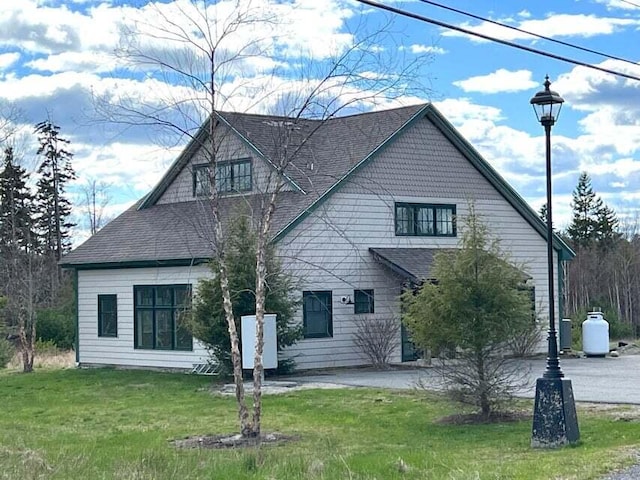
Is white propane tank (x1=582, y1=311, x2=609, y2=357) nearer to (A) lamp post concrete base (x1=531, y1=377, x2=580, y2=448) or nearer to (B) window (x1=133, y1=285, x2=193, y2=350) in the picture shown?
(B) window (x1=133, y1=285, x2=193, y2=350)

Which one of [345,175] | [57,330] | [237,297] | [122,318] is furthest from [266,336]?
[57,330]

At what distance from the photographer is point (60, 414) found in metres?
18.7

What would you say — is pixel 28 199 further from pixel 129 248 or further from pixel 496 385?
pixel 496 385

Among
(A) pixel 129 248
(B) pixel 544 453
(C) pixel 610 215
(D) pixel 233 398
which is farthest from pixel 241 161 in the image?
(C) pixel 610 215

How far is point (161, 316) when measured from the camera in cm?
2683

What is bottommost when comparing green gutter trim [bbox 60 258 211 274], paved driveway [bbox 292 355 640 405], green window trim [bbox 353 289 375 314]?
paved driveway [bbox 292 355 640 405]

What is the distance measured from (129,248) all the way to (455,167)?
371 inches

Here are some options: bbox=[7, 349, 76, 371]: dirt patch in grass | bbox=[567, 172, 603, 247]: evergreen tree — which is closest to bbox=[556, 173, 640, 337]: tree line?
bbox=[567, 172, 603, 247]: evergreen tree

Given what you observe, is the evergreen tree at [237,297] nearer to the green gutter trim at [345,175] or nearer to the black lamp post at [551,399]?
the green gutter trim at [345,175]

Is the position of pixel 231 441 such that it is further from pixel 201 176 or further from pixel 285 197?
pixel 285 197

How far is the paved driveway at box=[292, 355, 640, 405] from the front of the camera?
18297mm

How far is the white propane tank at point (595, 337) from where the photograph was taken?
28469 millimetres

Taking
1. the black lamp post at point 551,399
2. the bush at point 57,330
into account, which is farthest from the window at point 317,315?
the bush at point 57,330

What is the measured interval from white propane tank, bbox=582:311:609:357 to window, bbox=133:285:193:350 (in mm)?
11216
